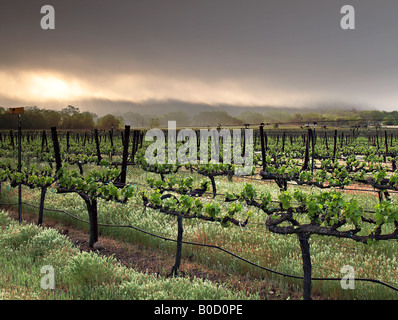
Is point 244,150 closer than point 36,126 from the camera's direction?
Yes

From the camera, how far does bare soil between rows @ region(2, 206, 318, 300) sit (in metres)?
6.22

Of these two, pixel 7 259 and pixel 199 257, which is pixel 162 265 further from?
pixel 7 259

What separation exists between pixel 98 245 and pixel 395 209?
7.26 metres

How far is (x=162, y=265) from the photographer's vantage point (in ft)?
25.0

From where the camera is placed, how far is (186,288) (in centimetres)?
563

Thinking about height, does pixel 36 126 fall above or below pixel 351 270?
above

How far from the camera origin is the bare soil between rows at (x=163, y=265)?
622 centimetres

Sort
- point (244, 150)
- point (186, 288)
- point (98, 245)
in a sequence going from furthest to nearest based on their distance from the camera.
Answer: point (244, 150) → point (98, 245) → point (186, 288)

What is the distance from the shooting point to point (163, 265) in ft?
25.0

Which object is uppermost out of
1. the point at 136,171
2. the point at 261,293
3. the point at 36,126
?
the point at 36,126

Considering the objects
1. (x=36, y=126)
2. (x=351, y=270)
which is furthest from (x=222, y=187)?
(x=36, y=126)

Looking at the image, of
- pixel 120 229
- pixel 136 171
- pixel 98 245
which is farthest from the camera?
pixel 136 171

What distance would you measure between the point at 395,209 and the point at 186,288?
3782 mm

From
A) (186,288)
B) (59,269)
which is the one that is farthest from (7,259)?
(186,288)
